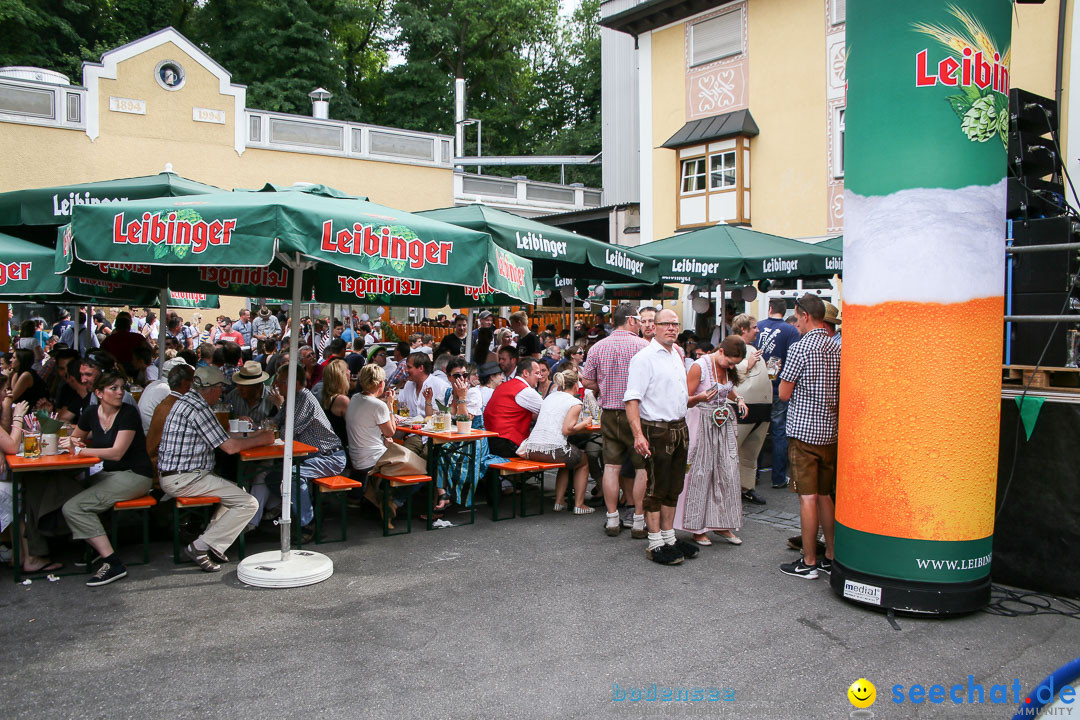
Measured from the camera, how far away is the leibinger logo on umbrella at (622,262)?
8.79 metres

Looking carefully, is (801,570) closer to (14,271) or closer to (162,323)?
(14,271)

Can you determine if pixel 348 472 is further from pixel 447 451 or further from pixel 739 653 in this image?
pixel 739 653

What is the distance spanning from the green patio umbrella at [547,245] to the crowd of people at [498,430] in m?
1.09

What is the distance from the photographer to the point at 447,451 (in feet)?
24.3

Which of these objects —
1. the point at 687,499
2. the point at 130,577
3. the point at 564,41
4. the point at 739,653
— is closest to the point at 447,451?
the point at 687,499

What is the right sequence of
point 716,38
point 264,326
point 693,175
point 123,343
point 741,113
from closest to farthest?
point 123,343 < point 264,326 < point 741,113 < point 716,38 < point 693,175

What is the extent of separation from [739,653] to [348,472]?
4.07 metres

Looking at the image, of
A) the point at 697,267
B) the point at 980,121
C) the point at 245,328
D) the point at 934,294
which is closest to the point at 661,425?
the point at 934,294

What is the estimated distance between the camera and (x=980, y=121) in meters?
4.88

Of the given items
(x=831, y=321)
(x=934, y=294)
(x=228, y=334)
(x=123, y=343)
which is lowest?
(x=123, y=343)

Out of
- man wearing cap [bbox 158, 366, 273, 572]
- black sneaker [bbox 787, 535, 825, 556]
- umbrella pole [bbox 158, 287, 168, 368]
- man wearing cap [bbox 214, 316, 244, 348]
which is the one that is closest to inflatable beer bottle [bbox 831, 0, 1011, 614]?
black sneaker [bbox 787, 535, 825, 556]

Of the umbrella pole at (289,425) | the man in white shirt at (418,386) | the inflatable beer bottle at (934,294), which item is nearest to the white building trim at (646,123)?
the man in white shirt at (418,386)

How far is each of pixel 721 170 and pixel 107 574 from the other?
17.1m

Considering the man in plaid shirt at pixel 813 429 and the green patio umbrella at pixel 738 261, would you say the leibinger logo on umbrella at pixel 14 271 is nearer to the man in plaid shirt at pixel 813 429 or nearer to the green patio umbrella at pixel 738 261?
the man in plaid shirt at pixel 813 429
